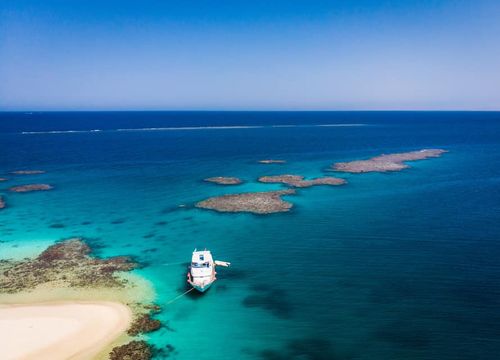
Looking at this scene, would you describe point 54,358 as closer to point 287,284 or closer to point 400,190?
point 287,284

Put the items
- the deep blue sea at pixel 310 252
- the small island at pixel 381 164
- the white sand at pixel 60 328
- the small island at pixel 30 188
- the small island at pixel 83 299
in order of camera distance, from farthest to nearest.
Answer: the small island at pixel 381 164 → the small island at pixel 30 188 → the deep blue sea at pixel 310 252 → the small island at pixel 83 299 → the white sand at pixel 60 328

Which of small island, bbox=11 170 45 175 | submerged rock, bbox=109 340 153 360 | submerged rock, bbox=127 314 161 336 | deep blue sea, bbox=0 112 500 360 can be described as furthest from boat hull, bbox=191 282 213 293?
small island, bbox=11 170 45 175

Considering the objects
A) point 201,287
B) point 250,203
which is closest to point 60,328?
point 201,287

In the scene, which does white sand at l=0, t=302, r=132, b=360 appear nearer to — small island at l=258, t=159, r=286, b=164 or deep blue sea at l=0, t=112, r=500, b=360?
deep blue sea at l=0, t=112, r=500, b=360

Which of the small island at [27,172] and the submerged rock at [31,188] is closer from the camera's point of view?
the submerged rock at [31,188]

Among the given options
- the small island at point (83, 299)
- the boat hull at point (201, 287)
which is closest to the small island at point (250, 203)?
the small island at point (83, 299)

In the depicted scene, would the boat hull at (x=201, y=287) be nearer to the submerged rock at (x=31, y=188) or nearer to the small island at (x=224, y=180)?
the small island at (x=224, y=180)

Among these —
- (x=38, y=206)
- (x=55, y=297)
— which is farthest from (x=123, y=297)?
(x=38, y=206)
